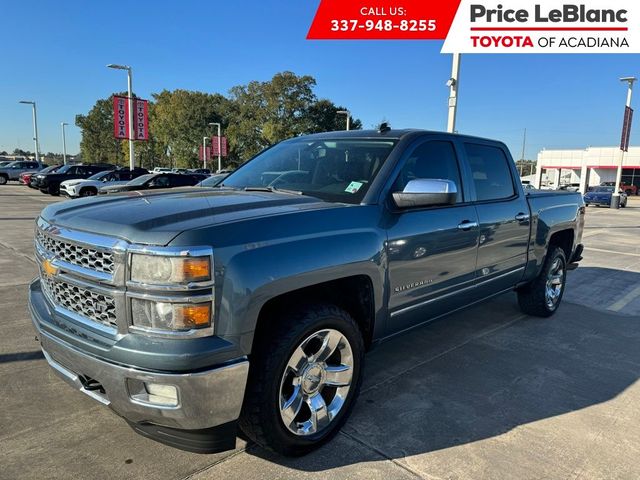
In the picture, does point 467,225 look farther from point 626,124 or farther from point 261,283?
point 626,124

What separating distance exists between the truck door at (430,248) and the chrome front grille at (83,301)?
1.60m

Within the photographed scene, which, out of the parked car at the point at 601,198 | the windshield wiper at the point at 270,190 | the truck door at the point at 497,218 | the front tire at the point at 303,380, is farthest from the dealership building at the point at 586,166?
the front tire at the point at 303,380

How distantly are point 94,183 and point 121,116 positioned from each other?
636 centimetres

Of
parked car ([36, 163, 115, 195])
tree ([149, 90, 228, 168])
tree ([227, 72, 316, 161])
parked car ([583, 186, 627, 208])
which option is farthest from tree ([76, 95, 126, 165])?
parked car ([583, 186, 627, 208])

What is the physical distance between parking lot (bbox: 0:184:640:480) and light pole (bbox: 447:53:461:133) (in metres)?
6.55

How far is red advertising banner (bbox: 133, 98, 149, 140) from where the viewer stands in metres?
26.5

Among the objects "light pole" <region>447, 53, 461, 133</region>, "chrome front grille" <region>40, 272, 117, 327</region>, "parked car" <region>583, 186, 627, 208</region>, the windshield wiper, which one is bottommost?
"parked car" <region>583, 186, 627, 208</region>

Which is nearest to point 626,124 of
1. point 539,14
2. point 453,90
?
point 539,14

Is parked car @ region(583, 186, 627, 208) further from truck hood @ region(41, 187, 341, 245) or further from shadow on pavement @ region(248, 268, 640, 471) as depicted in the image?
truck hood @ region(41, 187, 341, 245)

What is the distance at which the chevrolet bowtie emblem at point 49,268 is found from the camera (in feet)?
8.18

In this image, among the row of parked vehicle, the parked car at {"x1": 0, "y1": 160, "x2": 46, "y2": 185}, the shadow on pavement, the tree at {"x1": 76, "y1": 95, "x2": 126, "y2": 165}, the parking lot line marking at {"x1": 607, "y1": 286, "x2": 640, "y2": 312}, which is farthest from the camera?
the tree at {"x1": 76, "y1": 95, "x2": 126, "y2": 165}

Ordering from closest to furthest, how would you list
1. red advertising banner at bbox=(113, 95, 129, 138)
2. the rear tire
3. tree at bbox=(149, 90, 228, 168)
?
1. the rear tire
2. red advertising banner at bbox=(113, 95, 129, 138)
3. tree at bbox=(149, 90, 228, 168)

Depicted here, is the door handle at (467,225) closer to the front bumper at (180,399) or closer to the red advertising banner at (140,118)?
the front bumper at (180,399)

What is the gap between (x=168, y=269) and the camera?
2.06 m
